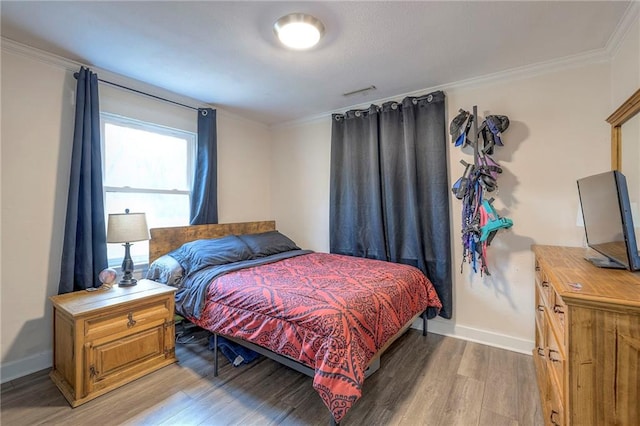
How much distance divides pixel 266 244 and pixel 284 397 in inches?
65.9

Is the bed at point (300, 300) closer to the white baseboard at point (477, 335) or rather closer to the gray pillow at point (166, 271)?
the gray pillow at point (166, 271)

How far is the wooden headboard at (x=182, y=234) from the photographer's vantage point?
2945 millimetres

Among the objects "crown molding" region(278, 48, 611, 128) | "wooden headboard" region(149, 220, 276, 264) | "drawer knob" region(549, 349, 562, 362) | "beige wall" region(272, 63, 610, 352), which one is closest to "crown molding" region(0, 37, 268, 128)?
"wooden headboard" region(149, 220, 276, 264)

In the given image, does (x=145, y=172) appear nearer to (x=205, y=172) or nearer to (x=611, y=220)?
(x=205, y=172)

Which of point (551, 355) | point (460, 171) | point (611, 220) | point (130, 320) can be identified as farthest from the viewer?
point (460, 171)

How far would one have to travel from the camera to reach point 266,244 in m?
3.32

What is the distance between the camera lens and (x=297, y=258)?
3143 millimetres

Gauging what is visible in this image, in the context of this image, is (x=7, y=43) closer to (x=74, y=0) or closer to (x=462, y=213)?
(x=74, y=0)

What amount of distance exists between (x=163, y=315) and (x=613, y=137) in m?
3.63

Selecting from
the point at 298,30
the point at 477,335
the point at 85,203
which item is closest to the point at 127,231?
the point at 85,203

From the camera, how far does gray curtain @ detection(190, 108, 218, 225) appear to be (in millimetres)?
3299

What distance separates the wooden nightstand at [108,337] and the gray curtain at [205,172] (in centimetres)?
112

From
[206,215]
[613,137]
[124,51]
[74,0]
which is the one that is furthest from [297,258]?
[613,137]

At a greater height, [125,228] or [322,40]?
[322,40]
